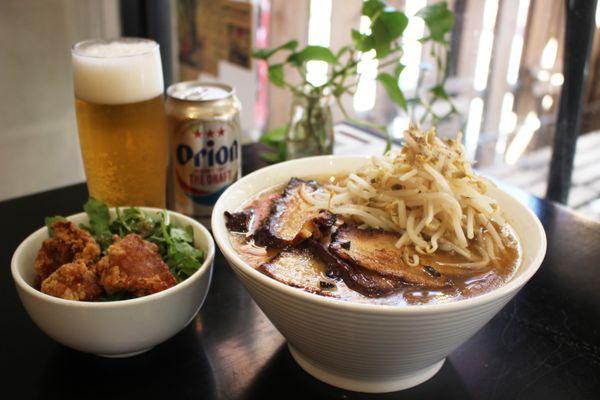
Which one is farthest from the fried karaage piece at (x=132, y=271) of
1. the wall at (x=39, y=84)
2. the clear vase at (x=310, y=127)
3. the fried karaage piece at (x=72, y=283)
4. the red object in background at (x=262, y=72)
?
the wall at (x=39, y=84)

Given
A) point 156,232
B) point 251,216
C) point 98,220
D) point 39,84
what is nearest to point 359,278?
point 251,216

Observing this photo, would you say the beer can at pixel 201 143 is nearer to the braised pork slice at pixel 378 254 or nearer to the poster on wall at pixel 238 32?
the braised pork slice at pixel 378 254

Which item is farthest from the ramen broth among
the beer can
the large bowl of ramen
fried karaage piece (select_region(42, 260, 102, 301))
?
the beer can

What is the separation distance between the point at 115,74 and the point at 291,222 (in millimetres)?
479

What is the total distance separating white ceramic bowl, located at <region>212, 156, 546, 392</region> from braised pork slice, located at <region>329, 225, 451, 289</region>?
→ 107mm

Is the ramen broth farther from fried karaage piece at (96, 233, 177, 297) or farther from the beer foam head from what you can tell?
the beer foam head

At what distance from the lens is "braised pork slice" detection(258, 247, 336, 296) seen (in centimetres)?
87

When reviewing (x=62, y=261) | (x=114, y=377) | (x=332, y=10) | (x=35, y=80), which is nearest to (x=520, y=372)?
(x=114, y=377)

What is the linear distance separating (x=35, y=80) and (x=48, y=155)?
34cm

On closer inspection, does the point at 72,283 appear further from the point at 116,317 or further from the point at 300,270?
the point at 300,270

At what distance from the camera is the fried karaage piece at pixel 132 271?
3.01 ft

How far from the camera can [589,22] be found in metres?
1.43

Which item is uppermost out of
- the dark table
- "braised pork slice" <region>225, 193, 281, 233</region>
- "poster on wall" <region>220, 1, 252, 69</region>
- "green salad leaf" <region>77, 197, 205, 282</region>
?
"poster on wall" <region>220, 1, 252, 69</region>

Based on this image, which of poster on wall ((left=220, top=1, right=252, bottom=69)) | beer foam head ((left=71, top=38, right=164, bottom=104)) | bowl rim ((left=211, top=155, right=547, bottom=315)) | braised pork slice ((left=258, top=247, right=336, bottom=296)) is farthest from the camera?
poster on wall ((left=220, top=1, right=252, bottom=69))
